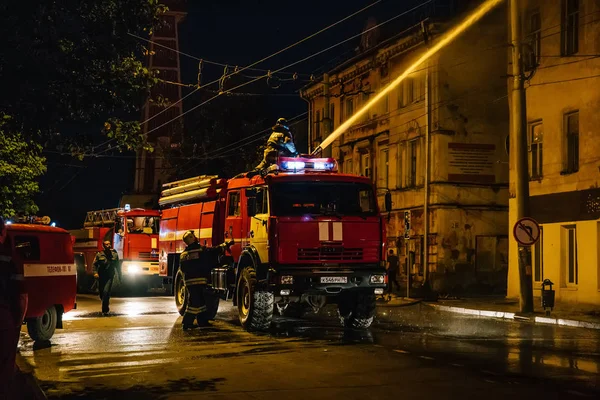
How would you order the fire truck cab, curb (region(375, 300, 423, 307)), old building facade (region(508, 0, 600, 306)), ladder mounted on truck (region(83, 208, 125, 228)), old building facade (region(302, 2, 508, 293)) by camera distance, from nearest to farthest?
the fire truck cab → old building facade (region(508, 0, 600, 306)) → curb (region(375, 300, 423, 307)) → old building facade (region(302, 2, 508, 293)) → ladder mounted on truck (region(83, 208, 125, 228))

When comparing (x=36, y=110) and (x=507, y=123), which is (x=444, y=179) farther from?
(x=36, y=110)

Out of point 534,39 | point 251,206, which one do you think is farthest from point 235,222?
point 534,39

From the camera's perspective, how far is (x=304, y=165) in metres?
17.4

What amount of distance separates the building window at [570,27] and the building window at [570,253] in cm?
563

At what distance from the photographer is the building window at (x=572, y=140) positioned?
26.3 m

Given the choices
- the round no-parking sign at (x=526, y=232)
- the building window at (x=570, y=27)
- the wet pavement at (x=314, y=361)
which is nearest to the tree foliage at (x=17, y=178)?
the wet pavement at (x=314, y=361)

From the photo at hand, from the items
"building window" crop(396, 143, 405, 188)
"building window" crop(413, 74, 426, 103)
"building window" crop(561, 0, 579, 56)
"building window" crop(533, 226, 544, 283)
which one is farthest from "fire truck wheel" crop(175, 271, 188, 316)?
"building window" crop(396, 143, 405, 188)

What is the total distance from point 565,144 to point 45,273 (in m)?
18.2

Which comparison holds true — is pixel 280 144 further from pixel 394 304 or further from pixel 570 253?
pixel 570 253

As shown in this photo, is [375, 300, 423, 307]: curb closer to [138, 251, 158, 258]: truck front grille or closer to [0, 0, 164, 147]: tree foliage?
[138, 251, 158, 258]: truck front grille

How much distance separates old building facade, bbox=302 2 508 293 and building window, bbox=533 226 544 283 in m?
5.74

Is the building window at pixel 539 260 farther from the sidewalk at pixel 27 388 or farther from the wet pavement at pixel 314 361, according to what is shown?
the sidewalk at pixel 27 388

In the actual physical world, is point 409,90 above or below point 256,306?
above

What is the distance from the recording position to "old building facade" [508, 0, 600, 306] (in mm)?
25125
